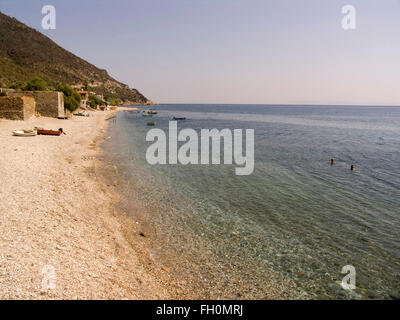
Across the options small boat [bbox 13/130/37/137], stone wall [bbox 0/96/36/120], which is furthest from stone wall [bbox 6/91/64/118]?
small boat [bbox 13/130/37/137]

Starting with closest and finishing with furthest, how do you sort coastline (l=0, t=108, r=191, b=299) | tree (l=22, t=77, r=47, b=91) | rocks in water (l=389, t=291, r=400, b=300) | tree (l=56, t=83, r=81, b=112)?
1. coastline (l=0, t=108, r=191, b=299)
2. rocks in water (l=389, t=291, r=400, b=300)
3. tree (l=22, t=77, r=47, b=91)
4. tree (l=56, t=83, r=81, b=112)

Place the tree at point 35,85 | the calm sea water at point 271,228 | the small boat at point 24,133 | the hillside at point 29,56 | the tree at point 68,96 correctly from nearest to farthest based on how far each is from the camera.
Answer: the calm sea water at point 271,228 → the small boat at point 24,133 → the tree at point 35,85 → the tree at point 68,96 → the hillside at point 29,56

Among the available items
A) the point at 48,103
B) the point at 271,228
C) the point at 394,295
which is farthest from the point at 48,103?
the point at 394,295

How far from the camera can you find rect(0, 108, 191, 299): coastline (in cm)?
534

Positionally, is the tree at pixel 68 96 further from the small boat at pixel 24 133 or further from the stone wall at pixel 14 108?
the small boat at pixel 24 133

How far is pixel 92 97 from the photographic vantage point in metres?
95.1

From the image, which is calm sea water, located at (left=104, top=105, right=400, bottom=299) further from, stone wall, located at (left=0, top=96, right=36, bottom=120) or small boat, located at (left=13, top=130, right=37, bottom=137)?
stone wall, located at (left=0, top=96, right=36, bottom=120)

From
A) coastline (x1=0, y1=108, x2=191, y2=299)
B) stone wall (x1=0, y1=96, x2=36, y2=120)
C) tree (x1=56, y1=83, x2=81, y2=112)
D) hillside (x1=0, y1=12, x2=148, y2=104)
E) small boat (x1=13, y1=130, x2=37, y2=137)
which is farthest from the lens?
hillside (x1=0, y1=12, x2=148, y2=104)

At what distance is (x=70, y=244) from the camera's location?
7090mm

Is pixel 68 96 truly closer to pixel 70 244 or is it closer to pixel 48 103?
pixel 48 103

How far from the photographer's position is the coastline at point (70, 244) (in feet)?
17.5

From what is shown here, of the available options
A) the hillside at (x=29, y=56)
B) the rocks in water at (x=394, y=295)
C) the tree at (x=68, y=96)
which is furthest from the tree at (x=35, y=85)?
the rocks in water at (x=394, y=295)

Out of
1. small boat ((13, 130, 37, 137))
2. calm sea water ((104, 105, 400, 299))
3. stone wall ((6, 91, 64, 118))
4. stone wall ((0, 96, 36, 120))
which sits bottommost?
calm sea water ((104, 105, 400, 299))
